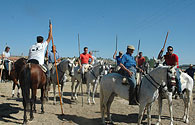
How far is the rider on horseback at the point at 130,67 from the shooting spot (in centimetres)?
530

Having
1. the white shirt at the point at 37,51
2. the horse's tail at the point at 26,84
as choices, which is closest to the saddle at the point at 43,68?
the white shirt at the point at 37,51

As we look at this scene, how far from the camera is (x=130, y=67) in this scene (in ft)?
18.5

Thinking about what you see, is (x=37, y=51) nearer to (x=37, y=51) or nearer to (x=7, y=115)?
(x=37, y=51)

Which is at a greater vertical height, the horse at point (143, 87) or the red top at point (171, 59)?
the red top at point (171, 59)

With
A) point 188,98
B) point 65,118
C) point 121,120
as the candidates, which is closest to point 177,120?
point 188,98

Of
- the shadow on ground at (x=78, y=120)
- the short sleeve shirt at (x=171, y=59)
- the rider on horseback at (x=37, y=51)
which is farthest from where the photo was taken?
the short sleeve shirt at (x=171, y=59)

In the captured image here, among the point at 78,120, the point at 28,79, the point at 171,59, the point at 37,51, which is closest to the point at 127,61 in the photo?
the point at 171,59

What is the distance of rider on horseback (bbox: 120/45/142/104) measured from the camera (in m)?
5.30

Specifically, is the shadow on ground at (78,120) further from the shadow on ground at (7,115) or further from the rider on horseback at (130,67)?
the rider on horseback at (130,67)

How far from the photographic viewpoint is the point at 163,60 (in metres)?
7.28

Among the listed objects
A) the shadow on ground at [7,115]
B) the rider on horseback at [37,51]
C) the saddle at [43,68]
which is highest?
the rider on horseback at [37,51]

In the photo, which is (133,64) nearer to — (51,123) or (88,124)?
(88,124)

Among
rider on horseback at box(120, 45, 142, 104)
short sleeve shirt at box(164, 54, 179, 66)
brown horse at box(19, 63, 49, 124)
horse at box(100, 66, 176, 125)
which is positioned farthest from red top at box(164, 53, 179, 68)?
brown horse at box(19, 63, 49, 124)

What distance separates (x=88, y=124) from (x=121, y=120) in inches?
59.8
